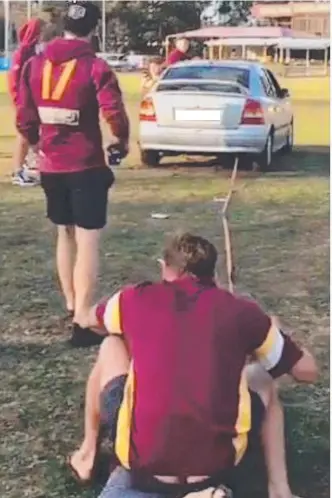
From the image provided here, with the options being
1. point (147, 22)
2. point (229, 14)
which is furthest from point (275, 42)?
point (229, 14)

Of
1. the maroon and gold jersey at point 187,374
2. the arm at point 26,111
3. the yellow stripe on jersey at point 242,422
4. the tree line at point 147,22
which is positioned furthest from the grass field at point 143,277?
the tree line at point 147,22

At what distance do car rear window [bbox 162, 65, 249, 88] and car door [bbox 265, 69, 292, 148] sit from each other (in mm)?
688

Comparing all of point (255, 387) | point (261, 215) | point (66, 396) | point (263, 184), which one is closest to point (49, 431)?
point (66, 396)

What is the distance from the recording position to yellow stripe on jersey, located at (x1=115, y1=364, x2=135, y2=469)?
3.45m

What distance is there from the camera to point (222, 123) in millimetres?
13062

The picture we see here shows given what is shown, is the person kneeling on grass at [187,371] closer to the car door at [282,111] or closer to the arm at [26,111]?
the arm at [26,111]

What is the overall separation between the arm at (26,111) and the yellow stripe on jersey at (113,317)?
2.33 meters

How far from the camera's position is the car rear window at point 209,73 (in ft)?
44.8

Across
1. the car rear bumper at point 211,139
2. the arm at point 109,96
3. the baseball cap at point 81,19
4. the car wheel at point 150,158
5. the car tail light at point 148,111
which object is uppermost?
the baseball cap at point 81,19

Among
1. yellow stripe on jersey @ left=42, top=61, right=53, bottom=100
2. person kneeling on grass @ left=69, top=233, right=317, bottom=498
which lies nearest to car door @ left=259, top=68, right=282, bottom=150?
yellow stripe on jersey @ left=42, top=61, right=53, bottom=100

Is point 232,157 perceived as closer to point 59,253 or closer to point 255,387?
point 59,253

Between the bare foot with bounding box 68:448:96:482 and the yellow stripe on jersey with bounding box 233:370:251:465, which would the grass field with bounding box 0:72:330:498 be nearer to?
the bare foot with bounding box 68:448:96:482

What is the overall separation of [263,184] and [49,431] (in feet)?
25.6

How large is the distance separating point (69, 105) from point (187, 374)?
8.28 feet
